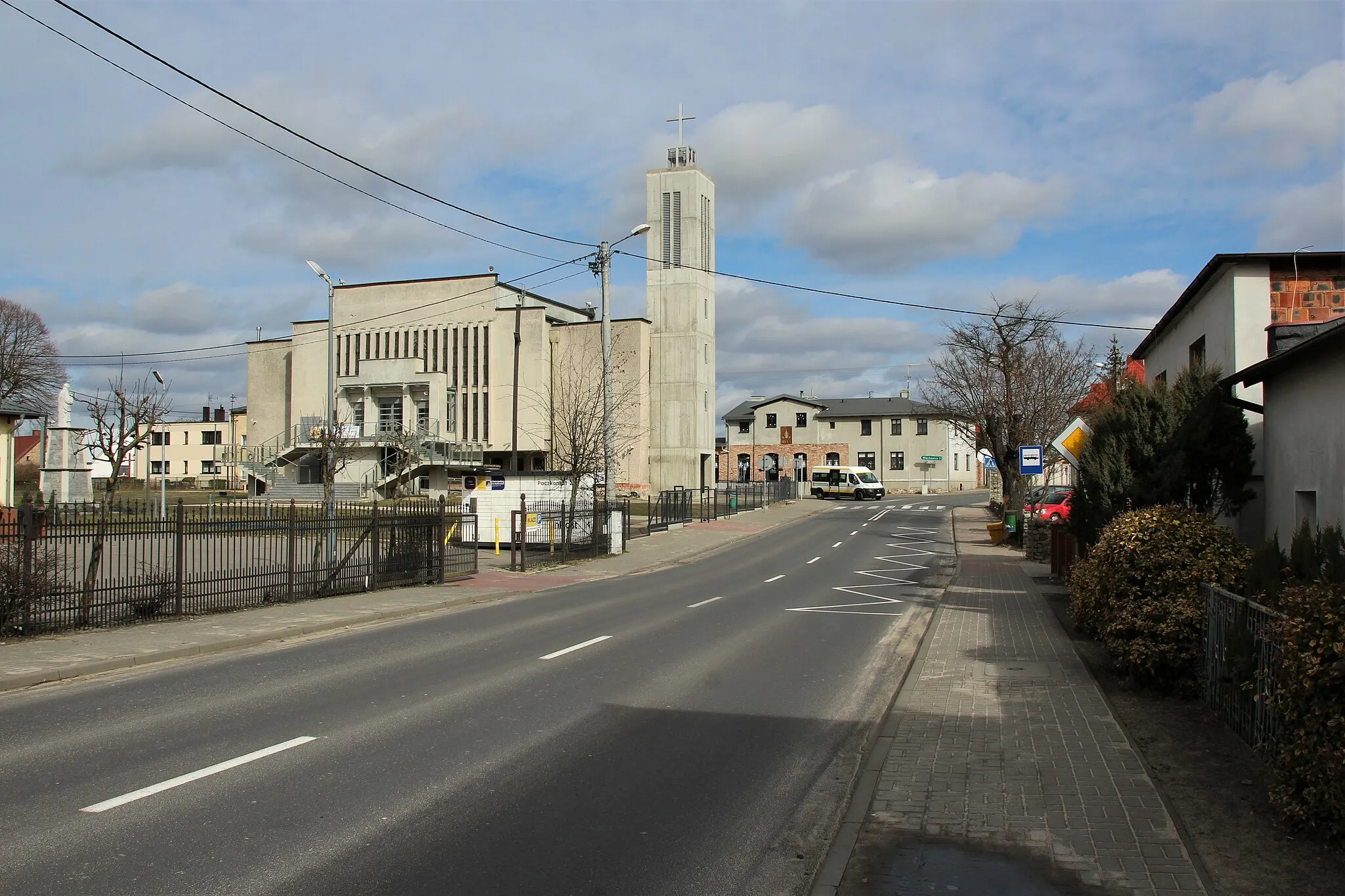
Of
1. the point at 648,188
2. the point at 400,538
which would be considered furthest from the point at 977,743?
the point at 648,188

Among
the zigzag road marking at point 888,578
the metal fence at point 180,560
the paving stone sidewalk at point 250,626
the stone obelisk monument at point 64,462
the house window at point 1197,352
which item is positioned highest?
the house window at point 1197,352

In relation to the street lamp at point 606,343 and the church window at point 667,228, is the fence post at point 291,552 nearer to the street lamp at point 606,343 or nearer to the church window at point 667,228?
the street lamp at point 606,343

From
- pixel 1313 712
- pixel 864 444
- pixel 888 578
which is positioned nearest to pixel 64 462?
pixel 888 578

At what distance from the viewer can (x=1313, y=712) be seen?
5.20 meters

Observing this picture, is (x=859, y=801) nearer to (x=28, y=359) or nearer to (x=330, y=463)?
(x=330, y=463)

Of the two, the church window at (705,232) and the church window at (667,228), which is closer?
the church window at (667,228)

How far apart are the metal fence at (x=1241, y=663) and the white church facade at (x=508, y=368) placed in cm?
5328

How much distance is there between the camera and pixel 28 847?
5289 mm

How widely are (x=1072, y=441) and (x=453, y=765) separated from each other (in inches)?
481

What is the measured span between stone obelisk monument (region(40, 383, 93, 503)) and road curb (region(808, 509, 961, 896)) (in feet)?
66.6

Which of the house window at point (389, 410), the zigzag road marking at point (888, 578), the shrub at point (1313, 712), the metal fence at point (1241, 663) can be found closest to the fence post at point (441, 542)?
the zigzag road marking at point (888, 578)

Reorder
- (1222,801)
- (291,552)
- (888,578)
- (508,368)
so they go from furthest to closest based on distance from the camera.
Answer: (508,368), (888,578), (291,552), (1222,801)

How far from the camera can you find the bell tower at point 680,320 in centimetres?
6291

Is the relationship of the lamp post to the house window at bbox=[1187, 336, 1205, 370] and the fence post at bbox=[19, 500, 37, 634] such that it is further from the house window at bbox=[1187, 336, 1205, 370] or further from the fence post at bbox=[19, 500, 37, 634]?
the house window at bbox=[1187, 336, 1205, 370]
